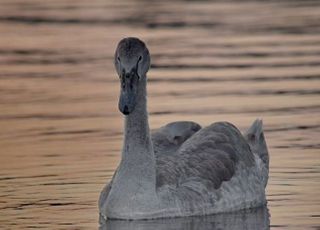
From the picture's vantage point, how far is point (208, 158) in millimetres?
16484

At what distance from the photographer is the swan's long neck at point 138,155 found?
15.6 meters

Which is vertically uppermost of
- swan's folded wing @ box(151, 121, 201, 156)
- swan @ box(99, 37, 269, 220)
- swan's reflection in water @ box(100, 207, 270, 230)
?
swan's folded wing @ box(151, 121, 201, 156)

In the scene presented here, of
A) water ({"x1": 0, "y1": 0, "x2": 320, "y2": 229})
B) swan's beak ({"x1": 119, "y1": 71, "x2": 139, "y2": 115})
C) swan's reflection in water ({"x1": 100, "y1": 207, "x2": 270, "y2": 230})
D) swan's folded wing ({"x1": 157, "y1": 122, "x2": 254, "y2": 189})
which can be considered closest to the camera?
swan's reflection in water ({"x1": 100, "y1": 207, "x2": 270, "y2": 230})

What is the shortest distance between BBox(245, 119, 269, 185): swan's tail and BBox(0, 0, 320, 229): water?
0.72 feet

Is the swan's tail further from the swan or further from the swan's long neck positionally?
the swan's long neck

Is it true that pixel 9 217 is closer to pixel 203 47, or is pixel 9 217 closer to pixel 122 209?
pixel 122 209

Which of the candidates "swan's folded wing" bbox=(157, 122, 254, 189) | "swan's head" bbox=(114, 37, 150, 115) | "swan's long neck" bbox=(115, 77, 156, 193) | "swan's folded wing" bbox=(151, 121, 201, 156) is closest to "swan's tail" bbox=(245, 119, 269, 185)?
"swan's folded wing" bbox=(157, 122, 254, 189)

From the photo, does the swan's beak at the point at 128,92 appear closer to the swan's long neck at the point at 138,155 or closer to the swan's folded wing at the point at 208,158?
the swan's long neck at the point at 138,155

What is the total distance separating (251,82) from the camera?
2383cm

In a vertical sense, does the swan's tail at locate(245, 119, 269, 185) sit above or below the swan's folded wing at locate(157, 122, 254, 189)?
above

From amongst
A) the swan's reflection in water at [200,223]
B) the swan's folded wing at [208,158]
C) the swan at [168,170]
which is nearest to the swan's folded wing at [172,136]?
the swan at [168,170]

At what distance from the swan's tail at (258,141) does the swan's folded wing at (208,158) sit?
0.36 metres

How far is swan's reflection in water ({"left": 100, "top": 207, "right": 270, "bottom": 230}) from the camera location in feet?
49.3

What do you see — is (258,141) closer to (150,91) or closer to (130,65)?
(130,65)
